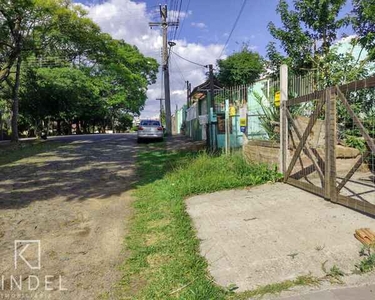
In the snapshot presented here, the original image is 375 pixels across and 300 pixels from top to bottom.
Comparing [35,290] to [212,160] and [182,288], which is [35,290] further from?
[212,160]

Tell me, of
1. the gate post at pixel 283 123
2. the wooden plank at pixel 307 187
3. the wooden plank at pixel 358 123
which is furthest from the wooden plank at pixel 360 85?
the gate post at pixel 283 123

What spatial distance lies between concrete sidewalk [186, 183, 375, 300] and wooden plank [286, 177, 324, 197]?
98mm

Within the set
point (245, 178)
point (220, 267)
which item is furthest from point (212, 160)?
point (220, 267)

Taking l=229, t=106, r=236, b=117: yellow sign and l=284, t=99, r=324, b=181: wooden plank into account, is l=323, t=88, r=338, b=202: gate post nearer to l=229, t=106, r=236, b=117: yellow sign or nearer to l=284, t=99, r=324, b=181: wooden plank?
l=284, t=99, r=324, b=181: wooden plank

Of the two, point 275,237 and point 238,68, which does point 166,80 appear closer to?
point 238,68

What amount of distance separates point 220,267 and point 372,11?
31.1ft

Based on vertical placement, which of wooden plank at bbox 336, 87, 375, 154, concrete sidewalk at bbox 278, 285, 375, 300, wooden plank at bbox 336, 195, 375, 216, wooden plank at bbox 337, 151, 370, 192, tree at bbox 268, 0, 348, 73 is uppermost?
tree at bbox 268, 0, 348, 73

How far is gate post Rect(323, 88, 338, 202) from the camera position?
562cm

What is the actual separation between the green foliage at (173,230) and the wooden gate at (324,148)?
28.3 inches

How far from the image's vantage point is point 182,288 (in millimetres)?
3641

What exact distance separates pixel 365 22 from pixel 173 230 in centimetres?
951

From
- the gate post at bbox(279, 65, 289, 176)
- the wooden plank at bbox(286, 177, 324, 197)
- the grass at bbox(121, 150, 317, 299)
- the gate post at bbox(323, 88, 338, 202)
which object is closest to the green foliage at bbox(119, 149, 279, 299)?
the grass at bbox(121, 150, 317, 299)

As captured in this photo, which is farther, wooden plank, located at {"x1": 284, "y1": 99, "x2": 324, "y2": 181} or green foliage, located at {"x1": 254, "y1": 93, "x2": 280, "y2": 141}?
green foliage, located at {"x1": 254, "y1": 93, "x2": 280, "y2": 141}

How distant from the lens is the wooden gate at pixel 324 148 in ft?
17.0
